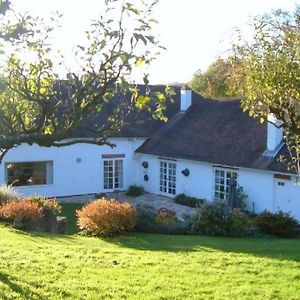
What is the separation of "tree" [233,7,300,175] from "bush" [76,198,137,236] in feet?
25.2

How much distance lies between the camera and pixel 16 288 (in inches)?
312

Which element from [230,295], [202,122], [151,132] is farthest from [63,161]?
[230,295]

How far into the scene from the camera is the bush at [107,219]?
16.2 metres

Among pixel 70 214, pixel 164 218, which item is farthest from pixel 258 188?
pixel 70 214

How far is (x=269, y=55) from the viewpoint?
9133 mm

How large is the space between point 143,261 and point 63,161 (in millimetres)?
19343

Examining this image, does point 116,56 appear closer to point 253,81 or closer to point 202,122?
point 253,81

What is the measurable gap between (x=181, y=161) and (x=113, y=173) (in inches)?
186

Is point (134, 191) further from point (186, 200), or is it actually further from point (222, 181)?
point (222, 181)

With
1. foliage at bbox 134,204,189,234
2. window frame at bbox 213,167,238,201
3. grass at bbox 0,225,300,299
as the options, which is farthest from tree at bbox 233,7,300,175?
window frame at bbox 213,167,238,201

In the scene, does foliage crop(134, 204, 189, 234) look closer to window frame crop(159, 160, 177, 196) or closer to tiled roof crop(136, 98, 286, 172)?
tiled roof crop(136, 98, 286, 172)

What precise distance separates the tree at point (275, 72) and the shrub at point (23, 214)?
9504 mm

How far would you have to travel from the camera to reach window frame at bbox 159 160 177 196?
28.5 m

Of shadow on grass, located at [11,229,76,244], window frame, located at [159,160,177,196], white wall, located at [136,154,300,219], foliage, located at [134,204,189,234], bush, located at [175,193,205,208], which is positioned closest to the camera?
shadow on grass, located at [11,229,76,244]
